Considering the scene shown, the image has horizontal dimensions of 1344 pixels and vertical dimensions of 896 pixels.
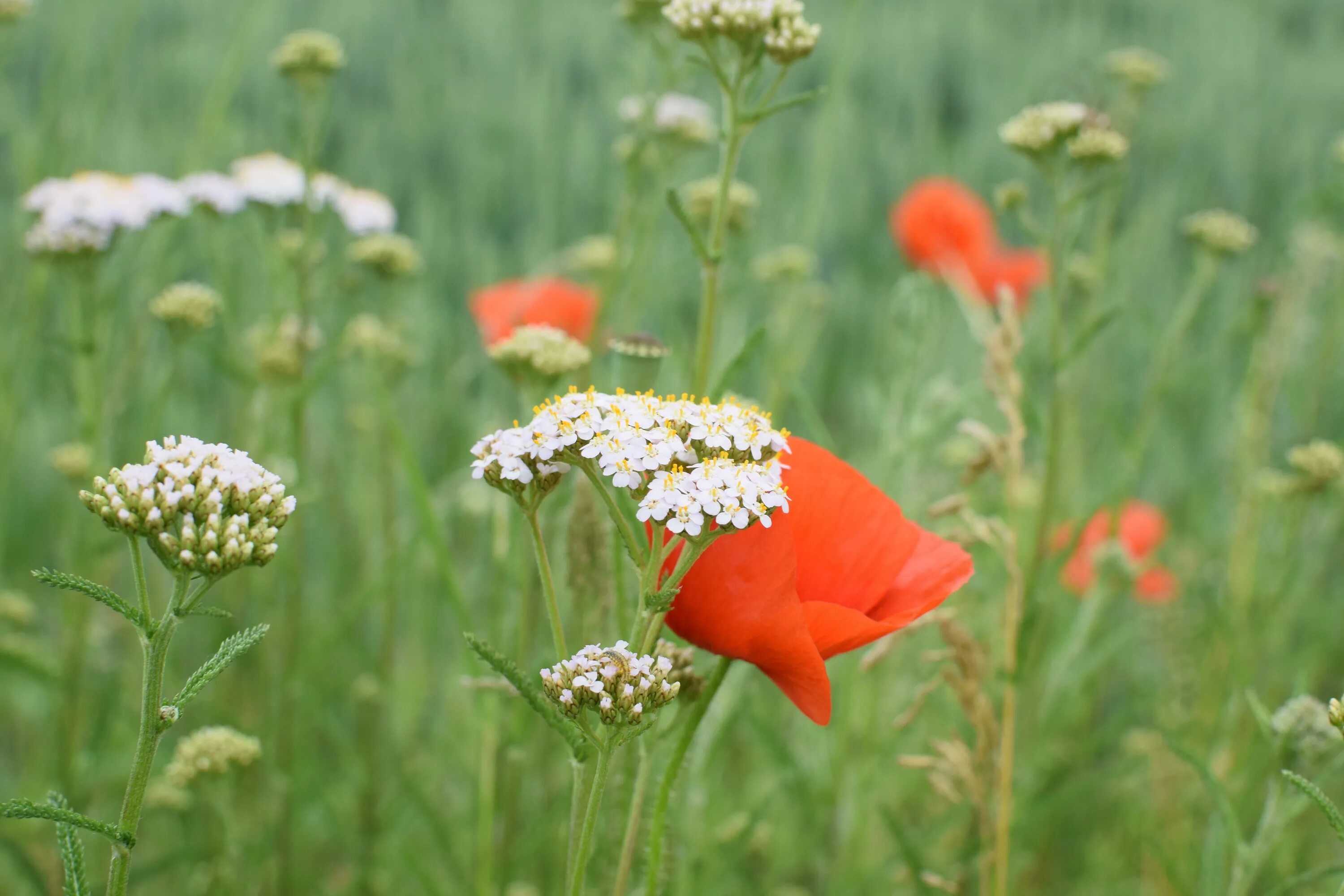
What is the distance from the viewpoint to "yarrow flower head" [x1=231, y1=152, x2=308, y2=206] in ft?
5.68

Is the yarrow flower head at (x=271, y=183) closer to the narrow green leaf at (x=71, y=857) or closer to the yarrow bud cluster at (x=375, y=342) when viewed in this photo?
the yarrow bud cluster at (x=375, y=342)

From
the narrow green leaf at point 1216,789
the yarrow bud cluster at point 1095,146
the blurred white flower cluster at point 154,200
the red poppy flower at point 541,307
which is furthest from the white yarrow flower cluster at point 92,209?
the narrow green leaf at point 1216,789

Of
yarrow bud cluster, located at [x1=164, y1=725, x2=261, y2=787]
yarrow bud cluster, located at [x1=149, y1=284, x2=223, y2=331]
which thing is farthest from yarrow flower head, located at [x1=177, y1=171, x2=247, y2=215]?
yarrow bud cluster, located at [x1=164, y1=725, x2=261, y2=787]

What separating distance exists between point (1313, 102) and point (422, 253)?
419 cm

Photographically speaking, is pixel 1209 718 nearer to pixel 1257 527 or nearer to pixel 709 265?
pixel 1257 527

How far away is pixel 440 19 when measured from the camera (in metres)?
4.74

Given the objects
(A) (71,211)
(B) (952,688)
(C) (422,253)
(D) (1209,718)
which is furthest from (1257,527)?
(C) (422,253)

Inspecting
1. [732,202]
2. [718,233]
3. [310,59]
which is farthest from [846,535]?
[310,59]

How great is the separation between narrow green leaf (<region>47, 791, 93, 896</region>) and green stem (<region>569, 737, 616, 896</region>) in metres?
0.30

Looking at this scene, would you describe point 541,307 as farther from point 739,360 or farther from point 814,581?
point 814,581

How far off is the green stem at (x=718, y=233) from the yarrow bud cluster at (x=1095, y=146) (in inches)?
29.4

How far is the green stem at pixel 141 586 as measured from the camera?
69 cm

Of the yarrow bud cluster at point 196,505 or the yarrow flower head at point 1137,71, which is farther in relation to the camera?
the yarrow flower head at point 1137,71

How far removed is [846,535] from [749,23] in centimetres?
51
